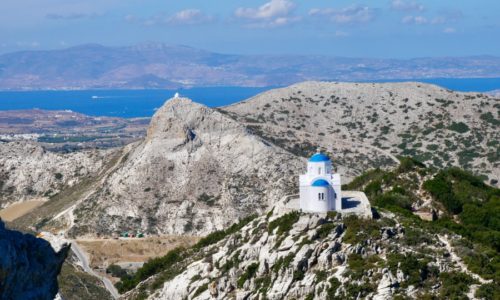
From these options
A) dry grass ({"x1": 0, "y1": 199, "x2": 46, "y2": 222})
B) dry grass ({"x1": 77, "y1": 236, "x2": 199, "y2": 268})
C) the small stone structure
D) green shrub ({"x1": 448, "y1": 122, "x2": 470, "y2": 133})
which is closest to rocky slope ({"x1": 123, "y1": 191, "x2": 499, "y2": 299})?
the small stone structure

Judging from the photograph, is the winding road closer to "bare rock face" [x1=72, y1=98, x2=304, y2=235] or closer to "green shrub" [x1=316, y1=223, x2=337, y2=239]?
"bare rock face" [x1=72, y1=98, x2=304, y2=235]

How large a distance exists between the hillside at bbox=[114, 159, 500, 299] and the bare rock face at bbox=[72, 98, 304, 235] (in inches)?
1564

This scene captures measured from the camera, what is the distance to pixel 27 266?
2831 cm

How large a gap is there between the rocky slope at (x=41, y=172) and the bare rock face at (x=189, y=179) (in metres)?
9.00

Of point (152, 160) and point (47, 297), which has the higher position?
point (47, 297)

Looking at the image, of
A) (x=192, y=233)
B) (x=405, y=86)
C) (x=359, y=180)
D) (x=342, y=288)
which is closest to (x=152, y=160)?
(x=192, y=233)

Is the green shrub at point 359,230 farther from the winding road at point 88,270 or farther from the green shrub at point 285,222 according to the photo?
the winding road at point 88,270

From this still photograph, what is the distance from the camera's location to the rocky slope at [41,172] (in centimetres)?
11675

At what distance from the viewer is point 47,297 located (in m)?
29.4

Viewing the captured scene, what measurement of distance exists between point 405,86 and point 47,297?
12152 centimetres

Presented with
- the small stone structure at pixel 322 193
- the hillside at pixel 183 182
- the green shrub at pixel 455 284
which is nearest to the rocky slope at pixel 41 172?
the hillside at pixel 183 182

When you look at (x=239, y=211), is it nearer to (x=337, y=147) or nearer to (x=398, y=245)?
(x=337, y=147)

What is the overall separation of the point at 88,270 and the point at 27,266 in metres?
54.0

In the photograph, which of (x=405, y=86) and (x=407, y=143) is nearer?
(x=407, y=143)
